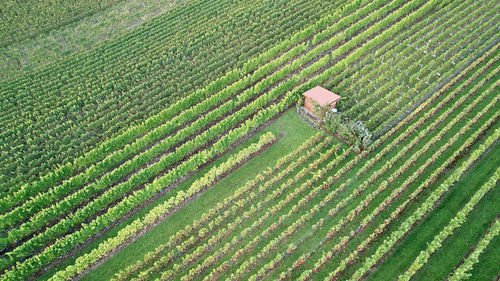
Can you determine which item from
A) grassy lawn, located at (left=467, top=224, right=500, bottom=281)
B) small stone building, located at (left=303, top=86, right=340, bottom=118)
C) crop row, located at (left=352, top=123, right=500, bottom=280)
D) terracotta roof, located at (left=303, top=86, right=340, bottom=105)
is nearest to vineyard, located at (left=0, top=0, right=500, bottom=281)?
grassy lawn, located at (left=467, top=224, right=500, bottom=281)

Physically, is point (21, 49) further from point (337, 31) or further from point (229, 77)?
point (337, 31)

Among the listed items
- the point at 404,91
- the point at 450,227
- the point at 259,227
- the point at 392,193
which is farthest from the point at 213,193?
the point at 404,91

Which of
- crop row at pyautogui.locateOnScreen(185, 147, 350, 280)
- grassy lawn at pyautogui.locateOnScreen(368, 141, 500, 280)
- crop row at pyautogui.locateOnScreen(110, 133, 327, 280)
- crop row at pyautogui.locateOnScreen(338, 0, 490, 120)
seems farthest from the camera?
crop row at pyautogui.locateOnScreen(338, 0, 490, 120)

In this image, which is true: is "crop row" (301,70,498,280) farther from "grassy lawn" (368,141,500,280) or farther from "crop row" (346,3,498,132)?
"crop row" (346,3,498,132)

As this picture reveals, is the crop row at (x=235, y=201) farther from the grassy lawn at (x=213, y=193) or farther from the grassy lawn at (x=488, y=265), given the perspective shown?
the grassy lawn at (x=488, y=265)

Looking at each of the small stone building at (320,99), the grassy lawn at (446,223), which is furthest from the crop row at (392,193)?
the small stone building at (320,99)

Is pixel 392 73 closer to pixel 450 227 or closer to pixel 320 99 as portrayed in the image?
pixel 320 99
